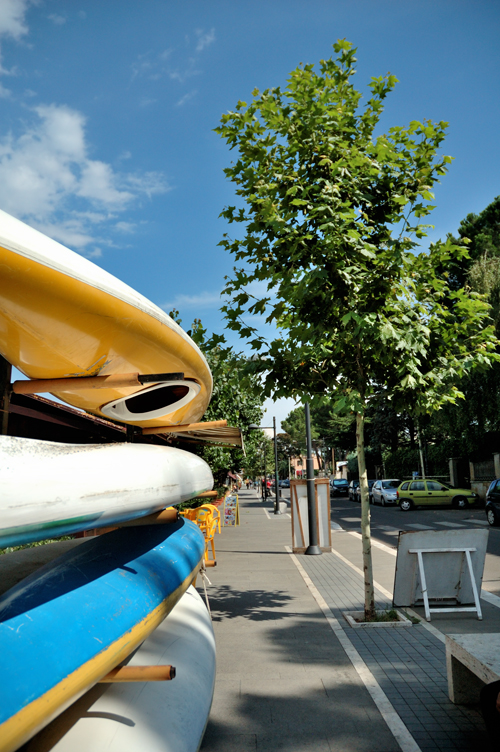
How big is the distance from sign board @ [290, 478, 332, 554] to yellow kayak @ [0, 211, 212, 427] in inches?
325

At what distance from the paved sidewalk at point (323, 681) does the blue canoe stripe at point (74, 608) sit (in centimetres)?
130

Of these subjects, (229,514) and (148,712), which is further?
(229,514)

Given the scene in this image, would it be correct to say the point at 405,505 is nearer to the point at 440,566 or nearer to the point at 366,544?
the point at 440,566

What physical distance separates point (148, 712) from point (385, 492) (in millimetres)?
27593

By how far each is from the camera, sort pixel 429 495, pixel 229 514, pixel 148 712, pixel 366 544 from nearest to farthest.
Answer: pixel 148 712 < pixel 366 544 < pixel 229 514 < pixel 429 495

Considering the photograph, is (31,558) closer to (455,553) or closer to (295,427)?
(455,553)

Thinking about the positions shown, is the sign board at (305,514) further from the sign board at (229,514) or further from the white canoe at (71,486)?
the white canoe at (71,486)

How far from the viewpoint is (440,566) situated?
6.34m

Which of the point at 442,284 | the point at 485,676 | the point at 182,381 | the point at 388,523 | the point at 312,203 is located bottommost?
the point at 388,523

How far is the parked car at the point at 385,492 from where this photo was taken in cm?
2808

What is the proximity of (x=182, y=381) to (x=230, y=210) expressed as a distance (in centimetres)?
390

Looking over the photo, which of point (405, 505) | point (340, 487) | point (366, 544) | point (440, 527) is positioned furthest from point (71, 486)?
point (340, 487)

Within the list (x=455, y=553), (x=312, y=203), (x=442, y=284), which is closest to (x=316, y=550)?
(x=455, y=553)

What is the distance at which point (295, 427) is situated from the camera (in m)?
88.1
